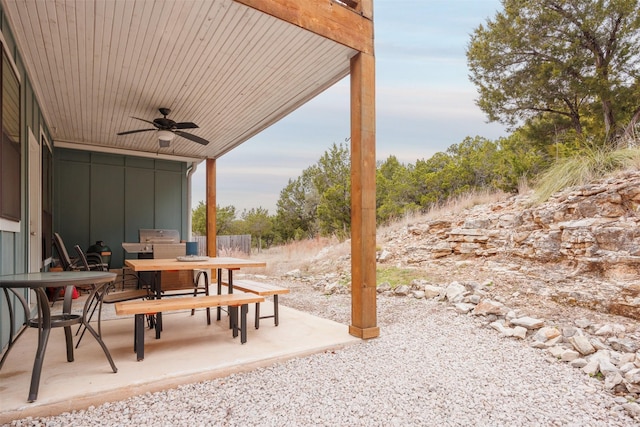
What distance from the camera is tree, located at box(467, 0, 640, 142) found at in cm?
713

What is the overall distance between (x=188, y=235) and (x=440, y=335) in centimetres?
578

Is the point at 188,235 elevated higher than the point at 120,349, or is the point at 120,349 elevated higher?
the point at 188,235

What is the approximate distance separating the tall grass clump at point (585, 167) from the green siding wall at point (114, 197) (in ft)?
22.6

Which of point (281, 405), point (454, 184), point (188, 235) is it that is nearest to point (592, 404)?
point (281, 405)

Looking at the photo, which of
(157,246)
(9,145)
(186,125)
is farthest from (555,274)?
(9,145)

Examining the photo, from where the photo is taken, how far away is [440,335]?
11.3 feet

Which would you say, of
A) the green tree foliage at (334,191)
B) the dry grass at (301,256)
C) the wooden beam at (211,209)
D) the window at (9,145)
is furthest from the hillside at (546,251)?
the window at (9,145)

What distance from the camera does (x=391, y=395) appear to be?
86.0 inches

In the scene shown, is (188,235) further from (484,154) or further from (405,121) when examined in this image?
(405,121)

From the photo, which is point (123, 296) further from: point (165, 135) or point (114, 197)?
point (114, 197)

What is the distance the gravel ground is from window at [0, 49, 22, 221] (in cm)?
166

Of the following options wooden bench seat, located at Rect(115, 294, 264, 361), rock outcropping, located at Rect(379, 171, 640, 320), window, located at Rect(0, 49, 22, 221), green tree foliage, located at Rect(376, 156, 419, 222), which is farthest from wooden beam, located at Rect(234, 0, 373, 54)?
green tree foliage, located at Rect(376, 156, 419, 222)

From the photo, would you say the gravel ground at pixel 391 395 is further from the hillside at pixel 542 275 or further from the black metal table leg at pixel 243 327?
the black metal table leg at pixel 243 327

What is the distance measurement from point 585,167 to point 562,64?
3.21m
